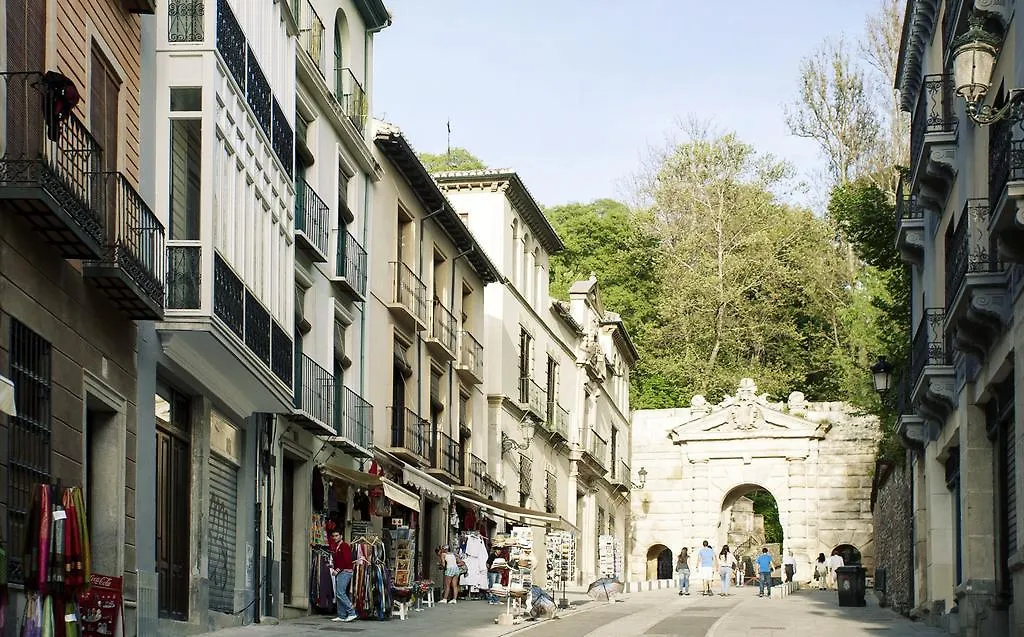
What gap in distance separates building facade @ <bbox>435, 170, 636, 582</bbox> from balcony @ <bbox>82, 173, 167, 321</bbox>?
20.7 metres

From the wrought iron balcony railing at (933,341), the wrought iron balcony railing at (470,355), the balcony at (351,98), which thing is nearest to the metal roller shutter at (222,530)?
the balcony at (351,98)

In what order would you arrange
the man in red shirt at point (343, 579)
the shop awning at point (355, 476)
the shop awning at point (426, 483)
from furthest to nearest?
the shop awning at point (426, 483), the shop awning at point (355, 476), the man in red shirt at point (343, 579)

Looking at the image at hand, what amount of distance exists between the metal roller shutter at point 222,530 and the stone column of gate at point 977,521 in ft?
32.5

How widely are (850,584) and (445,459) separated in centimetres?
928

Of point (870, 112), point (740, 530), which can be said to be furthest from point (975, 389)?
point (740, 530)

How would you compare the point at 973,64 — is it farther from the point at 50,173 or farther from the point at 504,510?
the point at 504,510

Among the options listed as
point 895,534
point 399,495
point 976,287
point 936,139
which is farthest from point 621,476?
point 976,287

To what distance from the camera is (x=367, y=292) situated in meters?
30.3

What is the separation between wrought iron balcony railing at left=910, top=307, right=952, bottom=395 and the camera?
2495cm

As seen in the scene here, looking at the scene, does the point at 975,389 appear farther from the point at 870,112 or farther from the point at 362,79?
the point at 870,112

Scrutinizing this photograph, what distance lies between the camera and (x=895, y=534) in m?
37.4

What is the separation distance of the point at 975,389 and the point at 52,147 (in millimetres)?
13630

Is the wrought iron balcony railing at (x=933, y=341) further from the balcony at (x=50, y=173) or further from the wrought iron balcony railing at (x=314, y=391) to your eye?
the balcony at (x=50, y=173)

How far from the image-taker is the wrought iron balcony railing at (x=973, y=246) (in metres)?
19.8
